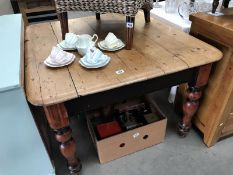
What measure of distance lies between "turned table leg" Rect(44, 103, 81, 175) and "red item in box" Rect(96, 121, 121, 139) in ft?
0.67

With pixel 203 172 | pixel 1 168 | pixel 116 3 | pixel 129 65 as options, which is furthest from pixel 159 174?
pixel 116 3

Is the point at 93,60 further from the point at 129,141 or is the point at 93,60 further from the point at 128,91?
the point at 129,141

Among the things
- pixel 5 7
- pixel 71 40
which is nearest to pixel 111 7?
pixel 71 40

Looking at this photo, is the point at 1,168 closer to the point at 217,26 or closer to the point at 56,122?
the point at 56,122

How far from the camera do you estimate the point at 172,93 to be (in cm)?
159

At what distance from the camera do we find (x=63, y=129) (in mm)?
891

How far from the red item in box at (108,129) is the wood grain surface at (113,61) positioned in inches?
16.6

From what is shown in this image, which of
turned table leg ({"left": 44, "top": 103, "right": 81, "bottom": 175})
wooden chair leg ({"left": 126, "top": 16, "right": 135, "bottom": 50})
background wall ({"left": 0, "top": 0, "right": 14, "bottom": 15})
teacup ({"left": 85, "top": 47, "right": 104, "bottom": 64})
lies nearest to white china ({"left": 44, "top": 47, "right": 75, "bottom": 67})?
teacup ({"left": 85, "top": 47, "right": 104, "bottom": 64})

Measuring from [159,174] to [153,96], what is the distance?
0.70m

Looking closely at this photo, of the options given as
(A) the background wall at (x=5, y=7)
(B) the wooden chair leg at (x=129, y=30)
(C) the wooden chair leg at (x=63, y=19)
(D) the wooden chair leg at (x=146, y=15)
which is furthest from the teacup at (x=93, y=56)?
(A) the background wall at (x=5, y=7)

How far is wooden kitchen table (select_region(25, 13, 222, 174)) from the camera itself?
2.66 feet

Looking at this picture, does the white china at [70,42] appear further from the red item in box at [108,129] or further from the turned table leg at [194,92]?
the turned table leg at [194,92]

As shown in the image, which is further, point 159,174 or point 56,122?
point 159,174

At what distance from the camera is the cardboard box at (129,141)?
1.12 m
